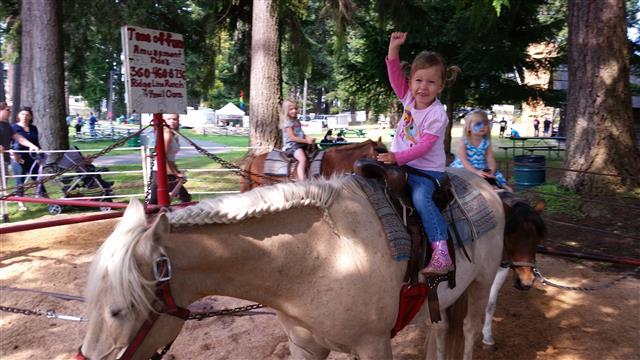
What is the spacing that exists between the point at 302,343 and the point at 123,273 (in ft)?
3.55

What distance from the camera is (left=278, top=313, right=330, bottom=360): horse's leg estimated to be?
7.50 ft

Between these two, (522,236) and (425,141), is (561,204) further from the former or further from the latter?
(425,141)

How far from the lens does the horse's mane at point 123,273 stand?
1.58m

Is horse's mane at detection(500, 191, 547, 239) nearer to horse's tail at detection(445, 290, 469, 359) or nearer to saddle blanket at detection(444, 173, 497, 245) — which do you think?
saddle blanket at detection(444, 173, 497, 245)

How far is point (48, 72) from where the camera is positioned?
33.0ft

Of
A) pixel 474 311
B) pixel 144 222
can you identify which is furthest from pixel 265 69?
pixel 144 222

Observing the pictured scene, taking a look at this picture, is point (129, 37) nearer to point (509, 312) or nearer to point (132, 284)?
point (132, 284)

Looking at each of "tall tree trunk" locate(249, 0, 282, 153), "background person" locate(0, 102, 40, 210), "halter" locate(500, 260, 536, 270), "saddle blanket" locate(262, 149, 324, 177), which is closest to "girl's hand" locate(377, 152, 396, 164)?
"halter" locate(500, 260, 536, 270)

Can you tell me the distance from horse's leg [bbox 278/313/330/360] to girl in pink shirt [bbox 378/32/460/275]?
67cm

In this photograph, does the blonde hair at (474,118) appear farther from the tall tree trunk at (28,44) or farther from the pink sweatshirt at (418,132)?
the tall tree trunk at (28,44)

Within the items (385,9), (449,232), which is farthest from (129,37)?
(385,9)

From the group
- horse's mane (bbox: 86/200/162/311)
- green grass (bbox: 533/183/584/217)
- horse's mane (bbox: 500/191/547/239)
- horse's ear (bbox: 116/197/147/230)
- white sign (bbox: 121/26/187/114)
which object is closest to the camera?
horse's mane (bbox: 86/200/162/311)

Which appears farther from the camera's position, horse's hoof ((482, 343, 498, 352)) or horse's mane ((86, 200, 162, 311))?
horse's hoof ((482, 343, 498, 352))

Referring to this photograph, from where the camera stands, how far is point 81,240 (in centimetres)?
729
